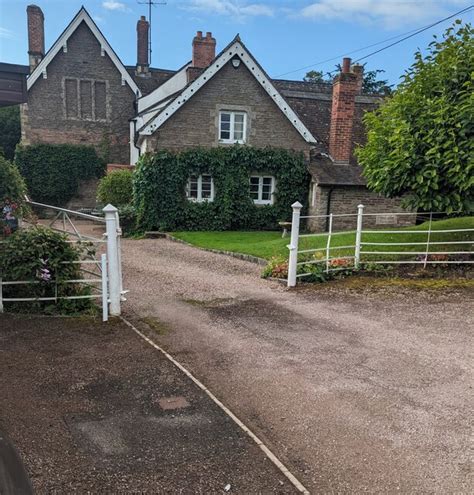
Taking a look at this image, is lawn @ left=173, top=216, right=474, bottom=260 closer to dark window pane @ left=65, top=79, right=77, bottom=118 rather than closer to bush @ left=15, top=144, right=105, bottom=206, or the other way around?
bush @ left=15, top=144, right=105, bottom=206

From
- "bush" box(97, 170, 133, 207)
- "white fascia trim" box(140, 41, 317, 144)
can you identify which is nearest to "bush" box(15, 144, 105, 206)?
"bush" box(97, 170, 133, 207)

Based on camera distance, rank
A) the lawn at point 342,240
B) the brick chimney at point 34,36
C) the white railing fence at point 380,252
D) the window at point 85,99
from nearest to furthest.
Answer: the white railing fence at point 380,252 < the lawn at point 342,240 < the window at point 85,99 < the brick chimney at point 34,36

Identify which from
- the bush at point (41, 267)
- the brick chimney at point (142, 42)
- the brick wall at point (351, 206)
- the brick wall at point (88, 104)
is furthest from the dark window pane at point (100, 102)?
the bush at point (41, 267)

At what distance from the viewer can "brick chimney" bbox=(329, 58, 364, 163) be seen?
18641 mm

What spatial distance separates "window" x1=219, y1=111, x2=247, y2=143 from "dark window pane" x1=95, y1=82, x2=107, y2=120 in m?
10.8

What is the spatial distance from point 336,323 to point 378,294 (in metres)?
2.22

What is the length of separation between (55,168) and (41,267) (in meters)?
21.6

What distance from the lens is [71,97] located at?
86.4ft

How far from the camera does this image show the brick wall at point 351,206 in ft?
63.1

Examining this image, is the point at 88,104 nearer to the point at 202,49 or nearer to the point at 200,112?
the point at 202,49

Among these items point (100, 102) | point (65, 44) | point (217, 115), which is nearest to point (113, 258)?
point (217, 115)

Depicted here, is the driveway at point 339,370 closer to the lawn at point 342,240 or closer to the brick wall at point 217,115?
the lawn at point 342,240

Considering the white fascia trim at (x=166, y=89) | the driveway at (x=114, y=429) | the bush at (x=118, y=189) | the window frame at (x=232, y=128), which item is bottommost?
the driveway at (x=114, y=429)

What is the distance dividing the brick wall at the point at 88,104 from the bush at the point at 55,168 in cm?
67
